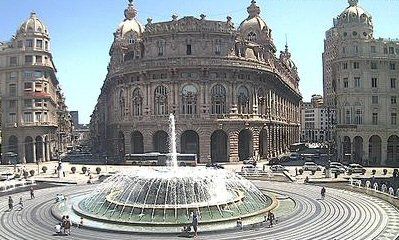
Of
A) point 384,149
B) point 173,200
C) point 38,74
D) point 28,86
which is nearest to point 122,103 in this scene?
point 38,74

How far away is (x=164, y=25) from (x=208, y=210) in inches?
1953

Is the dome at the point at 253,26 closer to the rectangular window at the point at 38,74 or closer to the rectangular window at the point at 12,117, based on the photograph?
the rectangular window at the point at 38,74

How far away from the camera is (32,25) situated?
84.9 m

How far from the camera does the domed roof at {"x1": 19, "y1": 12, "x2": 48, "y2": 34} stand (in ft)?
278

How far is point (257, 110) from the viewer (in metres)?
80.3

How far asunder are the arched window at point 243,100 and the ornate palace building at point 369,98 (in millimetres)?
15682

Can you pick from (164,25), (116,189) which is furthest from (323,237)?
(164,25)

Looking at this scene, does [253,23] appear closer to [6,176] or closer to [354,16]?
[354,16]

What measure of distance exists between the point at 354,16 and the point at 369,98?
A: 55.3 feet

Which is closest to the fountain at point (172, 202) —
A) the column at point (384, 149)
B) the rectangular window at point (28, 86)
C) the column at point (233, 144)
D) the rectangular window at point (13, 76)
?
the column at point (233, 144)

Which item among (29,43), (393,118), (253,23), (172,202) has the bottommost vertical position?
(172,202)

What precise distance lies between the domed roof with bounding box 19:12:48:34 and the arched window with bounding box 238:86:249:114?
40.2m

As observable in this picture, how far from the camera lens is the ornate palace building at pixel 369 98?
73688 mm

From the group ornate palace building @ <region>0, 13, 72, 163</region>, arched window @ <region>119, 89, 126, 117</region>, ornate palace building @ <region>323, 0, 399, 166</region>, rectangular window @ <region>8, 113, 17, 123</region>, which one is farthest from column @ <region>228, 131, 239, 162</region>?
rectangular window @ <region>8, 113, 17, 123</region>
